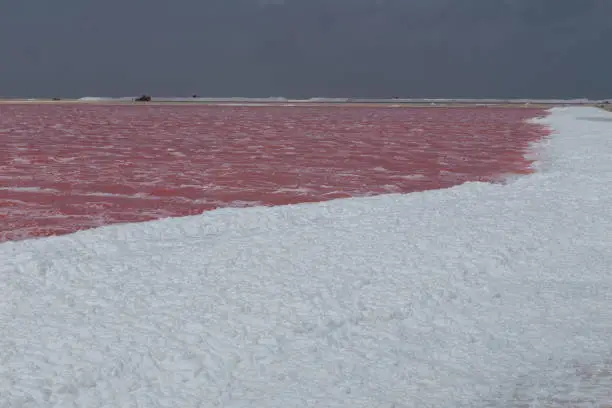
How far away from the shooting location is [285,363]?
612 cm

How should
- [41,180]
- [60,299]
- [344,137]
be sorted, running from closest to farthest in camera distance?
[60,299], [41,180], [344,137]

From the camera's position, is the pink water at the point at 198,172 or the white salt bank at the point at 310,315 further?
the pink water at the point at 198,172

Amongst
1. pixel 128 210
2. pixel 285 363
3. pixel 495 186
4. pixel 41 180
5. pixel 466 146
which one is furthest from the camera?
pixel 466 146

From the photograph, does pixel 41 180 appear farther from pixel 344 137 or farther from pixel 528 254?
pixel 344 137

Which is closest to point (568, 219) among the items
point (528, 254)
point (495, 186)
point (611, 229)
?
point (611, 229)

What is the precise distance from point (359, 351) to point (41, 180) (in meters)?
12.0

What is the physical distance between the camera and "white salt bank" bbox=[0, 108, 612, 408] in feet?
18.6

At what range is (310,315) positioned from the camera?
23.1ft

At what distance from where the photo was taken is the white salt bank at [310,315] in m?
5.68

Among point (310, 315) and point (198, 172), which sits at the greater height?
point (310, 315)

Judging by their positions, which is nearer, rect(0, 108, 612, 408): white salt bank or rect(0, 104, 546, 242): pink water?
rect(0, 108, 612, 408): white salt bank

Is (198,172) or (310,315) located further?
(198,172)

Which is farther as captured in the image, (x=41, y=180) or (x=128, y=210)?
(x=41, y=180)

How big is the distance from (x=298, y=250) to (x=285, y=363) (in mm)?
3014
